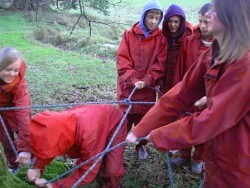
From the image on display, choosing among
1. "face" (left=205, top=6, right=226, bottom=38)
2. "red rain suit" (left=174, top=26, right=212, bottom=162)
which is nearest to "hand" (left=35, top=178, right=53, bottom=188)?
"face" (left=205, top=6, right=226, bottom=38)

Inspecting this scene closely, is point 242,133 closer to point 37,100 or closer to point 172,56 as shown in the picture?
point 172,56

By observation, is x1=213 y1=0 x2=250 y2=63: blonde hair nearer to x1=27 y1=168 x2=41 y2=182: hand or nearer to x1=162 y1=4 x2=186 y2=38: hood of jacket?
x1=27 y1=168 x2=41 y2=182: hand

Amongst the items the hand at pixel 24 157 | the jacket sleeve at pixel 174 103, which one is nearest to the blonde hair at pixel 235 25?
the jacket sleeve at pixel 174 103

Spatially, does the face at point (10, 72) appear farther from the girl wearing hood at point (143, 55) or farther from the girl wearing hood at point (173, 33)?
the girl wearing hood at point (173, 33)

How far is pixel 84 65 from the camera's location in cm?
888

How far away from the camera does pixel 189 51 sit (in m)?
3.71

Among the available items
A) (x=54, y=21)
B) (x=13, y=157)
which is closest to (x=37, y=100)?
(x=13, y=157)

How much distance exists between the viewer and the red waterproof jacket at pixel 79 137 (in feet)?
8.23

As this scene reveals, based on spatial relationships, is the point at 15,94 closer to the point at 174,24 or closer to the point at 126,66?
the point at 126,66

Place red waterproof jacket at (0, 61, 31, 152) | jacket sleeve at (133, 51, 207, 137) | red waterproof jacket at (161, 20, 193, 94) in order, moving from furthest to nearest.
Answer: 1. red waterproof jacket at (161, 20, 193, 94)
2. red waterproof jacket at (0, 61, 31, 152)
3. jacket sleeve at (133, 51, 207, 137)

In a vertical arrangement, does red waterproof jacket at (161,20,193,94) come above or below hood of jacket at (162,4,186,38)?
below

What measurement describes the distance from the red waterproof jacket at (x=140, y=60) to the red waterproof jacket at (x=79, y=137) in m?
0.64

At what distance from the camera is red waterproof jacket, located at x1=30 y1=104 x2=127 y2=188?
251 centimetres

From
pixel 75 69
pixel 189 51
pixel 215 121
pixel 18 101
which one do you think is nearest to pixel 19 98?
pixel 18 101
